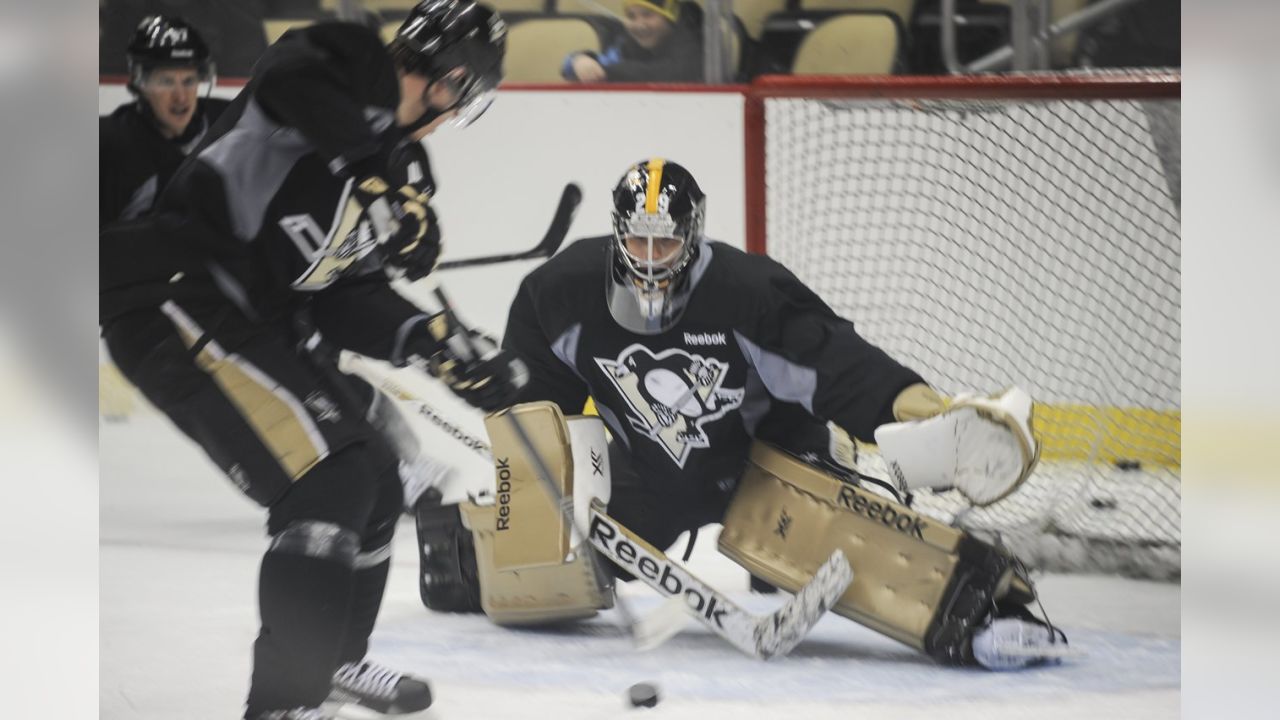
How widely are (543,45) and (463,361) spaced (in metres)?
0.54

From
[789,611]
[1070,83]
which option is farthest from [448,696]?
[1070,83]

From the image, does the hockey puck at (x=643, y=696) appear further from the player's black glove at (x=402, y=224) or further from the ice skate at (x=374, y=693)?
the player's black glove at (x=402, y=224)

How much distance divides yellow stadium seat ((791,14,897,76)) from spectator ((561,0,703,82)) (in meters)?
0.19

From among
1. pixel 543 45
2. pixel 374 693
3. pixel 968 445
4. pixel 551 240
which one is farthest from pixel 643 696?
pixel 543 45

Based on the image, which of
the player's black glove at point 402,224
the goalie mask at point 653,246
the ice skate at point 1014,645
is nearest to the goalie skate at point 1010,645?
the ice skate at point 1014,645

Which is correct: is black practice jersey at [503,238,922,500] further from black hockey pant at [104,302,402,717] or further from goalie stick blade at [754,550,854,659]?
black hockey pant at [104,302,402,717]

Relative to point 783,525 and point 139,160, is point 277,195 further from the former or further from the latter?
point 783,525

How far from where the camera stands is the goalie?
2441 mm

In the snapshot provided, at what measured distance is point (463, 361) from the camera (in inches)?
97.6

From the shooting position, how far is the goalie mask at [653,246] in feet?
7.93

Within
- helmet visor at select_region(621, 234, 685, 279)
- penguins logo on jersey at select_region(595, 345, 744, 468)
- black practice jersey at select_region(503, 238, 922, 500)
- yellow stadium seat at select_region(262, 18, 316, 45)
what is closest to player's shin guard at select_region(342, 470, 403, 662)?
black practice jersey at select_region(503, 238, 922, 500)

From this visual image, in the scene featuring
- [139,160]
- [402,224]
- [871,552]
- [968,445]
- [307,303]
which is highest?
[139,160]

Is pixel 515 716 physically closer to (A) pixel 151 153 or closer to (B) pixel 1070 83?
(A) pixel 151 153

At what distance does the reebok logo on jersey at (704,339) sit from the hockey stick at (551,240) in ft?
0.91
